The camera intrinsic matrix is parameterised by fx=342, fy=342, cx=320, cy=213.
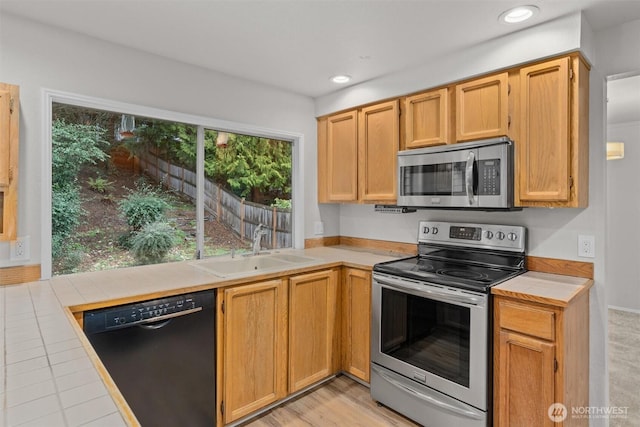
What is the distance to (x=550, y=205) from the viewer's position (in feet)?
6.27

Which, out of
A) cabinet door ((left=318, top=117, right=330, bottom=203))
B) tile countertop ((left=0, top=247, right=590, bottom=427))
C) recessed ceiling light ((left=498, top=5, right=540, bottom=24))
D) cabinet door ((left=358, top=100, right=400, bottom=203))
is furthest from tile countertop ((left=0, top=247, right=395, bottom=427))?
recessed ceiling light ((left=498, top=5, right=540, bottom=24))

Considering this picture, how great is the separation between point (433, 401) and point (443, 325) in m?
0.45

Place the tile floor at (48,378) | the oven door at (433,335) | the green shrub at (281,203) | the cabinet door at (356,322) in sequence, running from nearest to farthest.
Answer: the tile floor at (48,378), the oven door at (433,335), the cabinet door at (356,322), the green shrub at (281,203)

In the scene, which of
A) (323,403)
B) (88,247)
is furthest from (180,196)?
(323,403)

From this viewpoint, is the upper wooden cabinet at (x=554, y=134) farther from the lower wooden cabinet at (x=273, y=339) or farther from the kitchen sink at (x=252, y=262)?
the kitchen sink at (x=252, y=262)

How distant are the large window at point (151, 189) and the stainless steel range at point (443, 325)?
131 centimetres

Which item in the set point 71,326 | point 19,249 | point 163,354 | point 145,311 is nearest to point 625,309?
point 163,354

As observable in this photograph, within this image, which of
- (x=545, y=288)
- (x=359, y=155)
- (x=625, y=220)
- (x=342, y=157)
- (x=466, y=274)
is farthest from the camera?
(x=625, y=220)

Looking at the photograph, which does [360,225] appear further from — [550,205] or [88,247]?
[88,247]

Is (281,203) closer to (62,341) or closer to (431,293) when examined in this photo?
(431,293)

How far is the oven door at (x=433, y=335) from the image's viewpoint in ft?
5.89

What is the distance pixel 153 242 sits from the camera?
2.43m

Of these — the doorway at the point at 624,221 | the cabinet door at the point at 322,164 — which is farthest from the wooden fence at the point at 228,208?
the doorway at the point at 624,221

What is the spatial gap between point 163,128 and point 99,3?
0.87m
